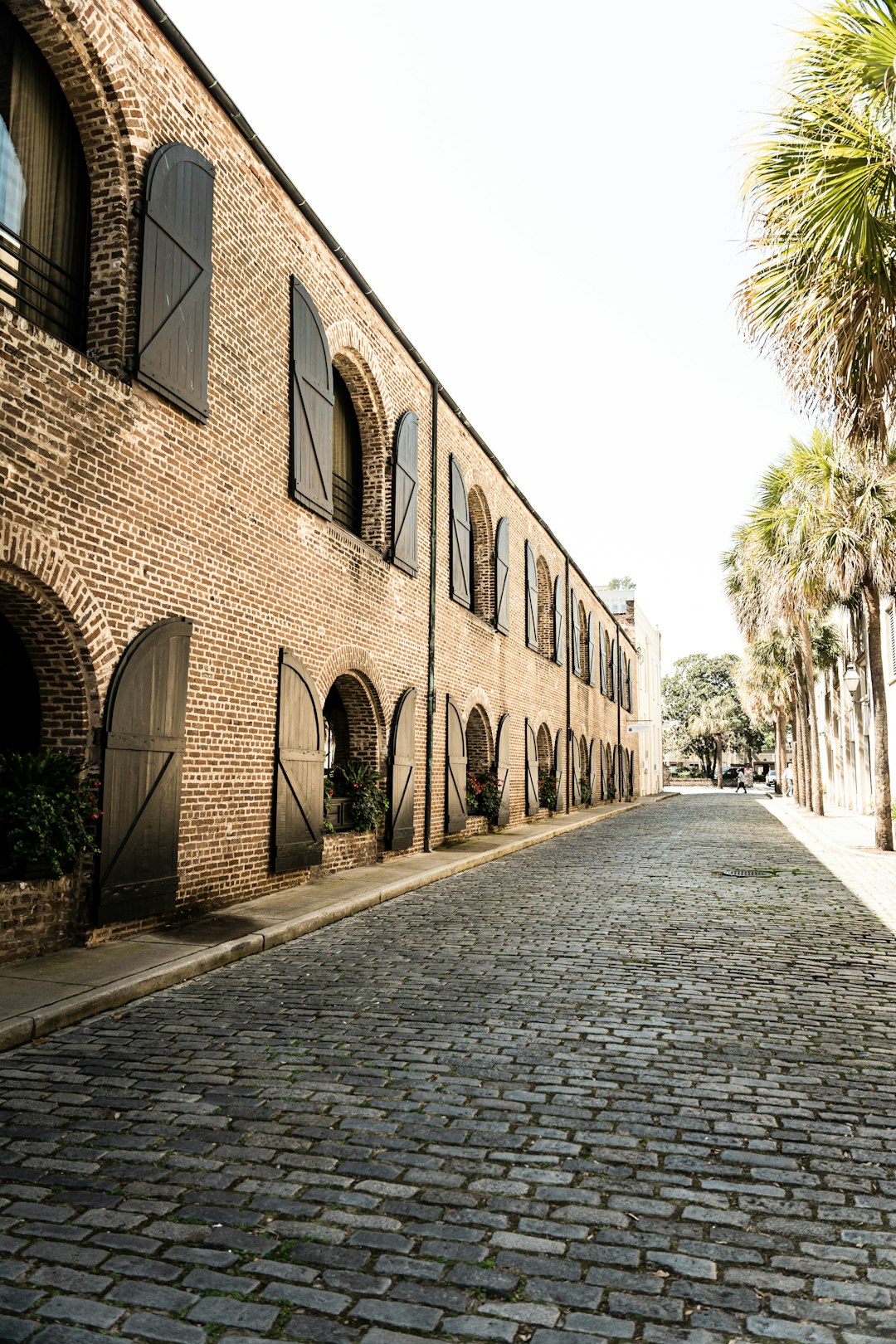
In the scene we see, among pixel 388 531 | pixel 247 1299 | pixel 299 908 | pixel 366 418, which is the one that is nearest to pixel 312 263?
pixel 366 418

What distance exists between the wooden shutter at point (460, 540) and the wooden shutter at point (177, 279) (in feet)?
27.0

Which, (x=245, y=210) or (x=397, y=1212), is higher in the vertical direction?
(x=245, y=210)

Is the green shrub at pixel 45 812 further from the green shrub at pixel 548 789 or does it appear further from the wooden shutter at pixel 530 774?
the green shrub at pixel 548 789

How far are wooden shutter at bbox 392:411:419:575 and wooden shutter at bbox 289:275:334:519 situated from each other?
229 cm

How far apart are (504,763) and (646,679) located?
34094mm

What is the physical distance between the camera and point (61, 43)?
23.8 ft

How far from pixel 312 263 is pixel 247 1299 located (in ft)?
36.4

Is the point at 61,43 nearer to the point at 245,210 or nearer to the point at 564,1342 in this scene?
the point at 245,210

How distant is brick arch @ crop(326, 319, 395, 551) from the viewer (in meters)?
13.3

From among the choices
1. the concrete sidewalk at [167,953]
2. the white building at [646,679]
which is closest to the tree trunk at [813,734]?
the concrete sidewalk at [167,953]

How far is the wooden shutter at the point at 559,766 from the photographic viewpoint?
83.7 feet

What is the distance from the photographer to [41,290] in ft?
24.4

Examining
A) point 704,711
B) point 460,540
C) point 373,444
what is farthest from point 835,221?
point 704,711

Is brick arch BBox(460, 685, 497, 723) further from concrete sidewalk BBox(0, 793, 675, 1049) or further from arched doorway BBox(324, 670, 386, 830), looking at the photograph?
concrete sidewalk BBox(0, 793, 675, 1049)
